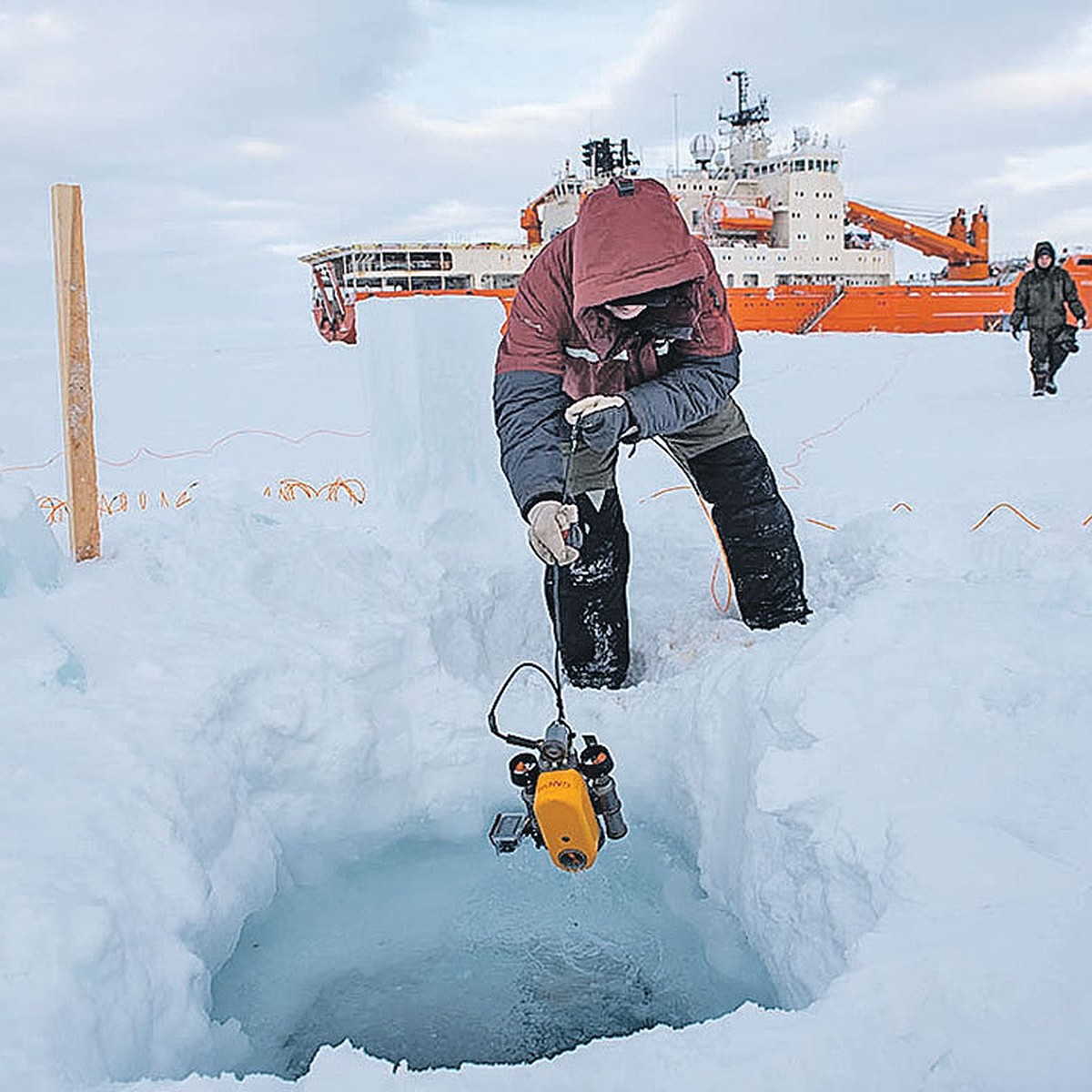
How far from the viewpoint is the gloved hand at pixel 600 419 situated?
8.45 feet

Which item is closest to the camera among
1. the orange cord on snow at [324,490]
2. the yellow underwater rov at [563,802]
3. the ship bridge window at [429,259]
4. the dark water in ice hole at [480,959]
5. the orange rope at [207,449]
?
the yellow underwater rov at [563,802]

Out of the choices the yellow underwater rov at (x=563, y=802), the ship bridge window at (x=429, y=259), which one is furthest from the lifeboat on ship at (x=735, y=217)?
the yellow underwater rov at (x=563, y=802)

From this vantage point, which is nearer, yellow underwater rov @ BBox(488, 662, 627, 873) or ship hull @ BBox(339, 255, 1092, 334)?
yellow underwater rov @ BBox(488, 662, 627, 873)

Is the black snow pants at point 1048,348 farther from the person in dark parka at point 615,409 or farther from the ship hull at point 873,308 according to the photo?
the ship hull at point 873,308

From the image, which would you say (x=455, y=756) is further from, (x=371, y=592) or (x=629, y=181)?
(x=629, y=181)

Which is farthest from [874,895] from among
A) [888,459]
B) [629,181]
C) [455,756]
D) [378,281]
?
[378,281]

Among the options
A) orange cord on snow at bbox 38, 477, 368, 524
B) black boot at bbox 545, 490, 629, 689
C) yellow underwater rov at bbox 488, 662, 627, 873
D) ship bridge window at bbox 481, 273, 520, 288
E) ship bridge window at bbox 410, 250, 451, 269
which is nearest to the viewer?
yellow underwater rov at bbox 488, 662, 627, 873

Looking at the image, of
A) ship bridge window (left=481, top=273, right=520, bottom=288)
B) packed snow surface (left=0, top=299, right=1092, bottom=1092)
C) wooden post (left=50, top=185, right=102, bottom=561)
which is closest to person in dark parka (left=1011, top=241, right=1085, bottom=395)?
packed snow surface (left=0, top=299, right=1092, bottom=1092)

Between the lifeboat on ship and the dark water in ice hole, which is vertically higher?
the lifeboat on ship

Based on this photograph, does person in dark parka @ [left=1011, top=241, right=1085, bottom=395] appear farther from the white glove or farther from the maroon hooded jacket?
the white glove

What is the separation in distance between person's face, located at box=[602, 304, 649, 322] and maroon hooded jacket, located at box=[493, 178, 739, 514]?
29mm

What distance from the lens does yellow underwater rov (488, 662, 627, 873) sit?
203cm

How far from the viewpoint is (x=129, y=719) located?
224cm

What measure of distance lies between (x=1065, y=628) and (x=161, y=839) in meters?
1.93
